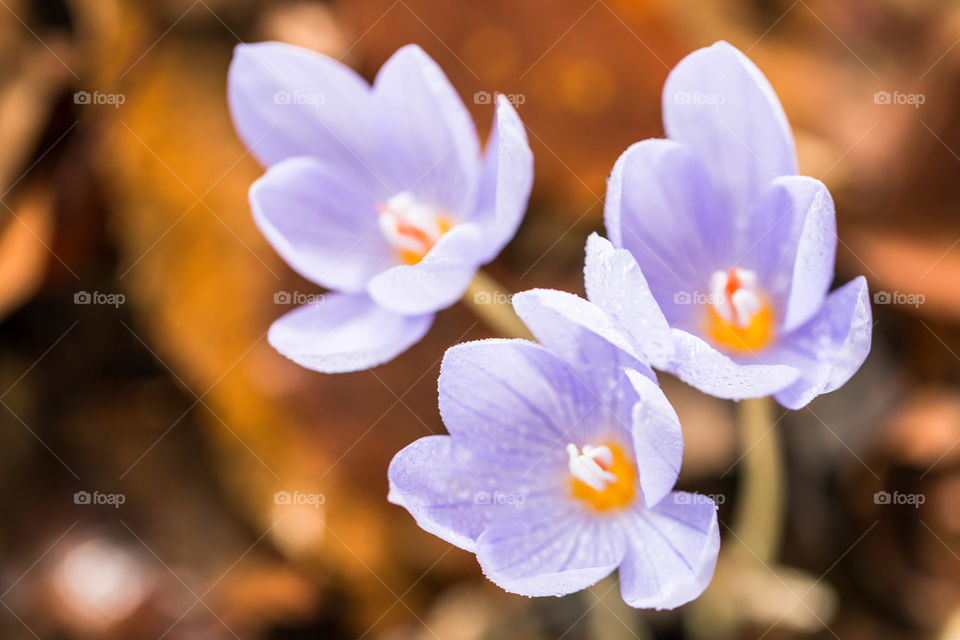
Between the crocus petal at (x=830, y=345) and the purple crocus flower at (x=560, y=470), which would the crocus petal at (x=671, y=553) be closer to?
the purple crocus flower at (x=560, y=470)

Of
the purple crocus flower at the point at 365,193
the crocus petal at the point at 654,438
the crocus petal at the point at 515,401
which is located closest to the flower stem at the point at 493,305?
the purple crocus flower at the point at 365,193

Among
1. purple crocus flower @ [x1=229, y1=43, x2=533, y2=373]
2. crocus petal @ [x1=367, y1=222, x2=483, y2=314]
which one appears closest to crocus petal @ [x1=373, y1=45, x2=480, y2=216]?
purple crocus flower @ [x1=229, y1=43, x2=533, y2=373]

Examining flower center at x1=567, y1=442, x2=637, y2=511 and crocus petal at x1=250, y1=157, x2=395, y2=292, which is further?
crocus petal at x1=250, y1=157, x2=395, y2=292

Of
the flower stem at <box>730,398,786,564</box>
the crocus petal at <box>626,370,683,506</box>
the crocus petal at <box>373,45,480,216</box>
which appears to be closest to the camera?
the crocus petal at <box>626,370,683,506</box>

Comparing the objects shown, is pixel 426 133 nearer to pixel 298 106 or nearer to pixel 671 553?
pixel 298 106

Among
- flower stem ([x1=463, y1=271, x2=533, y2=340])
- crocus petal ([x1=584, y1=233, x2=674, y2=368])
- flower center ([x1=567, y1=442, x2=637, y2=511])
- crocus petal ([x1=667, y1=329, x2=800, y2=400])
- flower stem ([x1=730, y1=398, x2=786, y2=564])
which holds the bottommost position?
flower stem ([x1=730, y1=398, x2=786, y2=564])

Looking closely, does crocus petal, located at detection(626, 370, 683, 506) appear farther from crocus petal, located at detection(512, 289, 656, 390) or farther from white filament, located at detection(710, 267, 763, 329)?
white filament, located at detection(710, 267, 763, 329)

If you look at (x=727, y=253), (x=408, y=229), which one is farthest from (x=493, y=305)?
(x=727, y=253)
